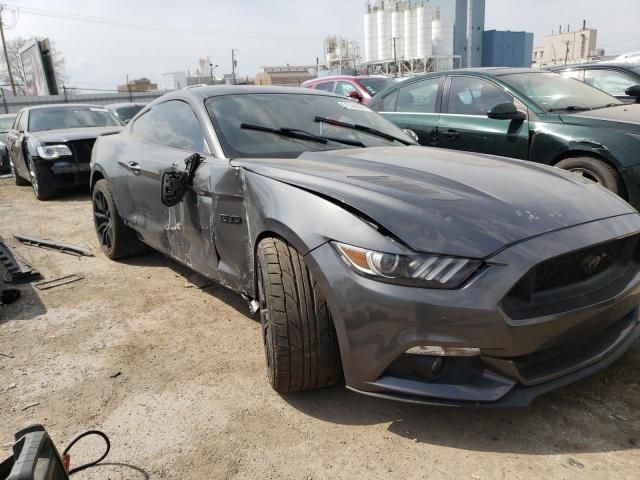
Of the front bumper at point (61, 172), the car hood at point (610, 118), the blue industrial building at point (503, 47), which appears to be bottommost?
the front bumper at point (61, 172)

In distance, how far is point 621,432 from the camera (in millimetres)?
1995

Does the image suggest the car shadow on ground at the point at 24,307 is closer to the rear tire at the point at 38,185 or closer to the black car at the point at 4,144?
the rear tire at the point at 38,185

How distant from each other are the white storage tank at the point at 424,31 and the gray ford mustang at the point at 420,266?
5500 centimetres

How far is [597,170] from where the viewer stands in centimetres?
414

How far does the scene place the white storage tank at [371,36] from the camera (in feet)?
186

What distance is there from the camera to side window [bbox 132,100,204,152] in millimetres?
3084

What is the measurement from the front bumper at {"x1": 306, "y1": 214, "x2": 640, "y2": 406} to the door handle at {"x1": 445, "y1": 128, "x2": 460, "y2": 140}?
3.22 metres

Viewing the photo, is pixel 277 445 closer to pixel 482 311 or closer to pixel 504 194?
pixel 482 311

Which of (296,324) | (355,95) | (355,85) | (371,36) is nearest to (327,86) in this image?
(355,85)

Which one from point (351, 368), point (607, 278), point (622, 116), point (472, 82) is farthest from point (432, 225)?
point (472, 82)

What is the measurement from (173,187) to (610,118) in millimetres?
3643

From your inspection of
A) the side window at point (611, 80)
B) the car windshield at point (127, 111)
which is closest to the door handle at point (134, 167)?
the side window at point (611, 80)

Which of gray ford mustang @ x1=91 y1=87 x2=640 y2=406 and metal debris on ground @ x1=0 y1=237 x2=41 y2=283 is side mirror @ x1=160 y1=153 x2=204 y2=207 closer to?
gray ford mustang @ x1=91 y1=87 x2=640 y2=406

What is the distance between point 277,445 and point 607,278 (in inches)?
59.4
